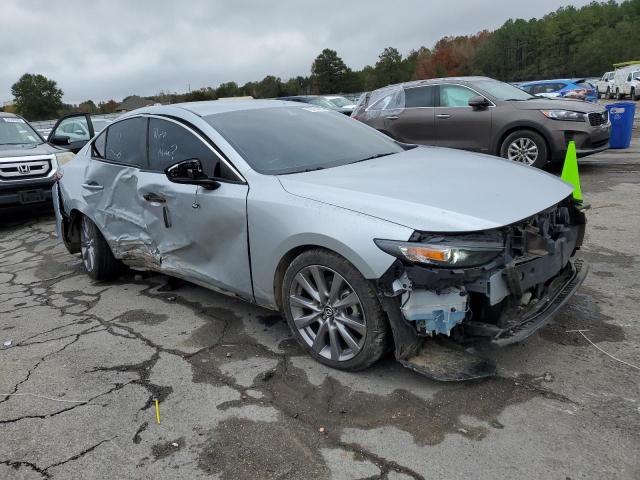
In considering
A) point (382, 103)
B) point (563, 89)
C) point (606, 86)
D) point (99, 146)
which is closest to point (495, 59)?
point (606, 86)

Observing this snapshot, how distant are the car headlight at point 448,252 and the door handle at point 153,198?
2.13 meters

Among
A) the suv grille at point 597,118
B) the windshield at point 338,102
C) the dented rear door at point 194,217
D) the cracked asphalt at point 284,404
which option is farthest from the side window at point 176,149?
the windshield at point 338,102

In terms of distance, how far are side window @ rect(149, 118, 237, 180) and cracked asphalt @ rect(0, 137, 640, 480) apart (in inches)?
46.0

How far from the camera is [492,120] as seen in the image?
8.89 metres

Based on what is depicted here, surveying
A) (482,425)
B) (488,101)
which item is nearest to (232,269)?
(482,425)

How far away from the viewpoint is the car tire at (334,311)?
118 inches

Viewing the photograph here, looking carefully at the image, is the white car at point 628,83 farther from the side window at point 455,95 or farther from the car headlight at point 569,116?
the car headlight at point 569,116

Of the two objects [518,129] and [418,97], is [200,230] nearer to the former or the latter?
[518,129]

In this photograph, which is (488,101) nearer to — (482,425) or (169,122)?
(169,122)

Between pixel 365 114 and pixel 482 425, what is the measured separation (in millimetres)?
8819

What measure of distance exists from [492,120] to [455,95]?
0.92 meters

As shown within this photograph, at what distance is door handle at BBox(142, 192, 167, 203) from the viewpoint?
4181 millimetres

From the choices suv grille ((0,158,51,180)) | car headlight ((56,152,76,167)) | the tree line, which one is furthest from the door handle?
the tree line

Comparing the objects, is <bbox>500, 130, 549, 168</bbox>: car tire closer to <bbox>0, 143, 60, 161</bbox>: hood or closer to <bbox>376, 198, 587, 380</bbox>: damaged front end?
<bbox>376, 198, 587, 380</bbox>: damaged front end
